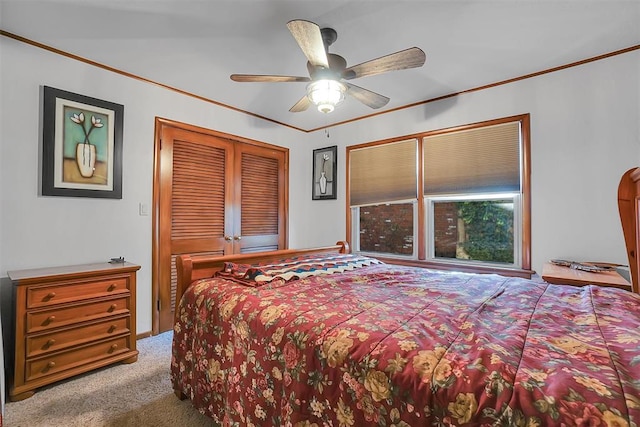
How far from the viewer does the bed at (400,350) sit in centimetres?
74

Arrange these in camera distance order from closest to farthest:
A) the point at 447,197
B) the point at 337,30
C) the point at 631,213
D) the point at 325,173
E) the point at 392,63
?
the point at 631,213
the point at 392,63
the point at 337,30
the point at 447,197
the point at 325,173

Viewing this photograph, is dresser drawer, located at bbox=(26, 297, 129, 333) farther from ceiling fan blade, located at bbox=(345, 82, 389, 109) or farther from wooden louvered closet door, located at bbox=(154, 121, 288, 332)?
ceiling fan blade, located at bbox=(345, 82, 389, 109)

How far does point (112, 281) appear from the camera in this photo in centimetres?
231

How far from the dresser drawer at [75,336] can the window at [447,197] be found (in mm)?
2665

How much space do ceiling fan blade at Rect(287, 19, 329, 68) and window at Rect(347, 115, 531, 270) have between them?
1937 millimetres

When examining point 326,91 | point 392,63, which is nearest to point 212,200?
point 326,91

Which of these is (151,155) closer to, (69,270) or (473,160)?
(69,270)

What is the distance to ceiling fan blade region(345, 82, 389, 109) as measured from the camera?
2.21 meters

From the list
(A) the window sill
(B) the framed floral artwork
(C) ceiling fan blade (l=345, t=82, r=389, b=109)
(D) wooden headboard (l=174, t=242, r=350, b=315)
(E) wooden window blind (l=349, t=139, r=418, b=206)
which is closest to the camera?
(D) wooden headboard (l=174, t=242, r=350, b=315)

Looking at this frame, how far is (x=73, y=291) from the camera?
2.12m

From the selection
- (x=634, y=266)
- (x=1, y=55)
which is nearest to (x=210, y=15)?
(x=1, y=55)

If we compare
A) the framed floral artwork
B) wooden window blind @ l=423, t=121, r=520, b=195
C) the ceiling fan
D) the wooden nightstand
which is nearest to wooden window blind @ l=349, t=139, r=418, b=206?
wooden window blind @ l=423, t=121, r=520, b=195

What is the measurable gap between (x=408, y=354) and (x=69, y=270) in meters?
2.48

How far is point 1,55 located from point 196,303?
7.78ft
